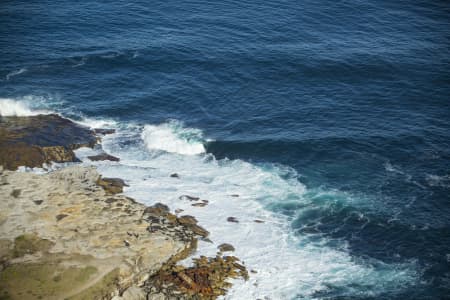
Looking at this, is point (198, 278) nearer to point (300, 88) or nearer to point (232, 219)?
point (232, 219)

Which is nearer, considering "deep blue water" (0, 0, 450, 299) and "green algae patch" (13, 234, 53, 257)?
"green algae patch" (13, 234, 53, 257)

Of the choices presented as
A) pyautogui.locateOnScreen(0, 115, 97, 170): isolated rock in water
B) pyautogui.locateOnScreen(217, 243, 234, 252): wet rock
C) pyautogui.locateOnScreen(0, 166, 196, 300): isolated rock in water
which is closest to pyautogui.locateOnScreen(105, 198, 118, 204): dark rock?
pyautogui.locateOnScreen(0, 166, 196, 300): isolated rock in water

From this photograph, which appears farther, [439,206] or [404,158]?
[404,158]

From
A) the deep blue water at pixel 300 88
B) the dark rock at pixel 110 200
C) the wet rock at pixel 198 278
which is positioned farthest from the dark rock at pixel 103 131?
the wet rock at pixel 198 278

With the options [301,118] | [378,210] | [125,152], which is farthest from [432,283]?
[125,152]

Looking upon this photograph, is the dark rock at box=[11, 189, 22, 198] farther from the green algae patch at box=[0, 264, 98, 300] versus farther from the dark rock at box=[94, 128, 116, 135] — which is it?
the dark rock at box=[94, 128, 116, 135]

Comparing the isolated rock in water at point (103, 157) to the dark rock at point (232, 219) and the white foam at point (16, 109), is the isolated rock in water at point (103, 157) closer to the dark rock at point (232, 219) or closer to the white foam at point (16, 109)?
the white foam at point (16, 109)

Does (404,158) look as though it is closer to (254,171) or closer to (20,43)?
(254,171)
